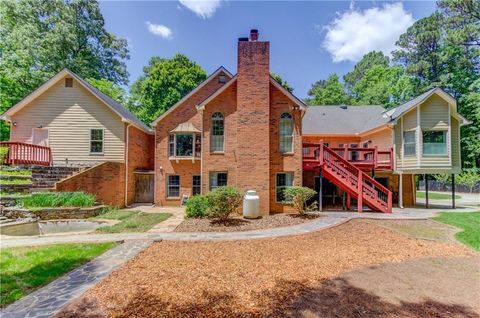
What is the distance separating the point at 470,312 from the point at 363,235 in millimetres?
4868

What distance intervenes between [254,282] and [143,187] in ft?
48.7

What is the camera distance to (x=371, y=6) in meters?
13.1

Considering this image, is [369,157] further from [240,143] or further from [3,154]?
[3,154]

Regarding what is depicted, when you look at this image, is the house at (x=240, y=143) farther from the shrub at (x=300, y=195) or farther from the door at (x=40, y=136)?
the shrub at (x=300, y=195)

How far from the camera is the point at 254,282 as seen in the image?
4777 mm

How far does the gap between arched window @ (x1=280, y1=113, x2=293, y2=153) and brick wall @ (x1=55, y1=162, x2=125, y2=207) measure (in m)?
10.2

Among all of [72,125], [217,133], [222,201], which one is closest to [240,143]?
[217,133]

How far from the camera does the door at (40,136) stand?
51.7 ft

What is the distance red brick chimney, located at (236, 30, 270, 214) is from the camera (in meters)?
12.6

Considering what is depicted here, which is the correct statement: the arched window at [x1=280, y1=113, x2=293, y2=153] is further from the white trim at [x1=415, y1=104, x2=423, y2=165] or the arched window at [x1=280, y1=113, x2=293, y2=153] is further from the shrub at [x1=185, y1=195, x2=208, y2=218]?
the white trim at [x1=415, y1=104, x2=423, y2=165]

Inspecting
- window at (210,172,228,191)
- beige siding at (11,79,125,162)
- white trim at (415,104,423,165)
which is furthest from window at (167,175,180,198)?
white trim at (415,104,423,165)

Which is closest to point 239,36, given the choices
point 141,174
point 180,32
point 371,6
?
point 180,32

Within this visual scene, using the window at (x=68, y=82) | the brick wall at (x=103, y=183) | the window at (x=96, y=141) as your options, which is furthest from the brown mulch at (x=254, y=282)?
the window at (x=68, y=82)

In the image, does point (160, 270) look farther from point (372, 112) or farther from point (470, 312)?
point (372, 112)
